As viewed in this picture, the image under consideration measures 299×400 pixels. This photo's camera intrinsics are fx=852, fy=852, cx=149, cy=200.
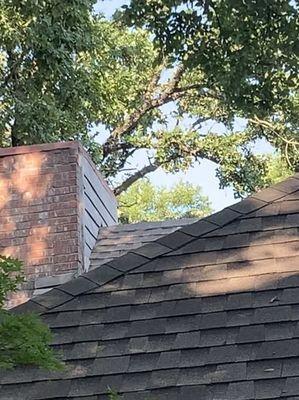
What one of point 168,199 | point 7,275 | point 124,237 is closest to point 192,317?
point 7,275

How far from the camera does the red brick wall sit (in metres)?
7.01

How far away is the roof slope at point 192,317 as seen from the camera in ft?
14.0

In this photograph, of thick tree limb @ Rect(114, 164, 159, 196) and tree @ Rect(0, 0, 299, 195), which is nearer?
tree @ Rect(0, 0, 299, 195)

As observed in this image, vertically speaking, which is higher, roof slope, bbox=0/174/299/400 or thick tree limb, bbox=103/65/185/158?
thick tree limb, bbox=103/65/185/158

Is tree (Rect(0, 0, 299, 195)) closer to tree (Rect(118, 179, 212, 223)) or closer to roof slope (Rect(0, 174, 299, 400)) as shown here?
roof slope (Rect(0, 174, 299, 400))

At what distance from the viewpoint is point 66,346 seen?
15.3 ft

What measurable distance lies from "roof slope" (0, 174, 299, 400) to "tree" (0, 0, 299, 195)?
5.63ft

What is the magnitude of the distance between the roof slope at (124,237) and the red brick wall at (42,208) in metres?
0.41

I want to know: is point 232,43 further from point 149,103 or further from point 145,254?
point 149,103

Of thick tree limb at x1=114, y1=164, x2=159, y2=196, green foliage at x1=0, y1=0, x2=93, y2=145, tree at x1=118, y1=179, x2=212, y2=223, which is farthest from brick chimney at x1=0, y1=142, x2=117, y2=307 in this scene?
tree at x1=118, y1=179, x2=212, y2=223

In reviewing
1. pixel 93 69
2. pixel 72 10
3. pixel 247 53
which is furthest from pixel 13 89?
pixel 247 53

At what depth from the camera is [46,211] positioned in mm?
7188

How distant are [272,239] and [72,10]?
6.70 m

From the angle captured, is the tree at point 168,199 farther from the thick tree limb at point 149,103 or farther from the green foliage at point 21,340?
the green foliage at point 21,340
